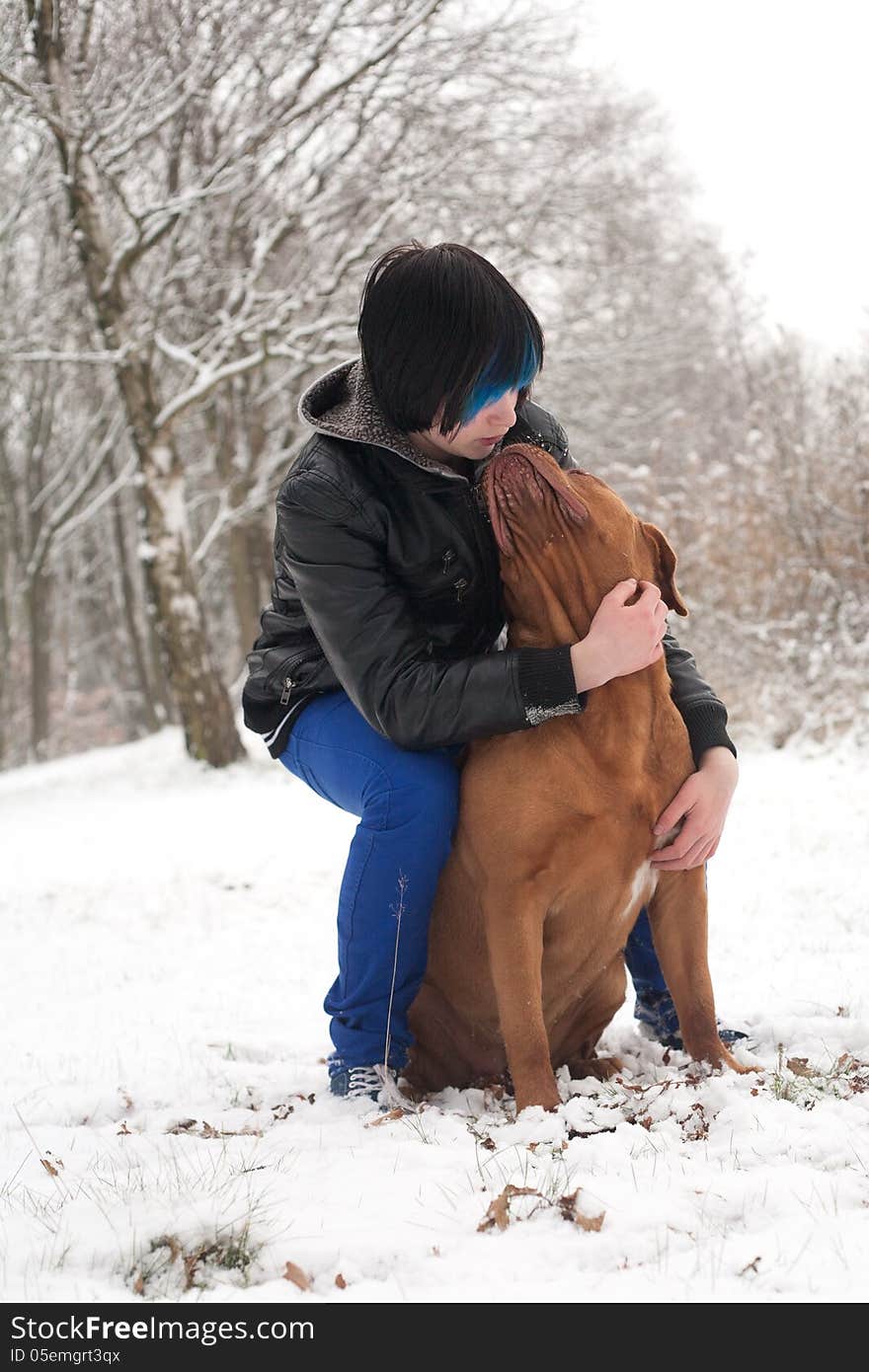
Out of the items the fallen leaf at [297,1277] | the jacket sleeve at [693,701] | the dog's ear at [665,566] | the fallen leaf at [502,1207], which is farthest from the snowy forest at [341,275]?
the fallen leaf at [297,1277]

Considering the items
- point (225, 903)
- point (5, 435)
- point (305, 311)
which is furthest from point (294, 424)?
point (225, 903)

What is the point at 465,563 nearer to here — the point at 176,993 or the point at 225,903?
the point at 176,993

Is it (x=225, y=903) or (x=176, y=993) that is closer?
(x=176, y=993)

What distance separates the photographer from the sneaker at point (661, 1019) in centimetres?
288

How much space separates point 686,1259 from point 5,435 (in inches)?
785

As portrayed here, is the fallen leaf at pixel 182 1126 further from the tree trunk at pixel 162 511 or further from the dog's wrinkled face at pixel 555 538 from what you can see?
the tree trunk at pixel 162 511

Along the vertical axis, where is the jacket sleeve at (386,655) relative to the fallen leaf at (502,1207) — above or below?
above

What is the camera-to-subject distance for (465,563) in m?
2.61

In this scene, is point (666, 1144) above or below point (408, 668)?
below

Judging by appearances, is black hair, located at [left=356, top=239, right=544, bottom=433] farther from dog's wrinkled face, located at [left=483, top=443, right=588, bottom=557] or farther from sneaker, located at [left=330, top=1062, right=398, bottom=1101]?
sneaker, located at [left=330, top=1062, right=398, bottom=1101]

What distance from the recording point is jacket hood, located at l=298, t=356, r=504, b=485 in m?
2.53

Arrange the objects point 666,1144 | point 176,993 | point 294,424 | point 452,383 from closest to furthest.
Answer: point 666,1144 → point 452,383 → point 176,993 → point 294,424

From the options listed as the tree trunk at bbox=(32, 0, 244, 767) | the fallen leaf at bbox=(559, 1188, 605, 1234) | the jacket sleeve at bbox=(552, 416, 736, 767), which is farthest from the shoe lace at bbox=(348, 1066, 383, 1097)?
the tree trunk at bbox=(32, 0, 244, 767)

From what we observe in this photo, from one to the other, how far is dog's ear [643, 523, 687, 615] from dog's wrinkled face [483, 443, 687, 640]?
0.18 feet
